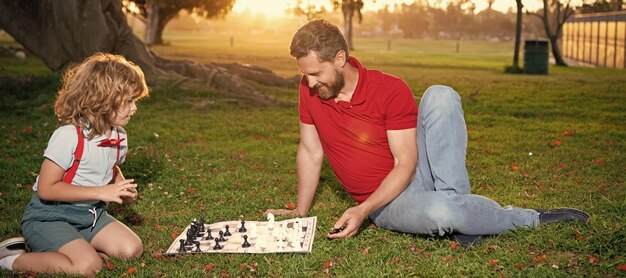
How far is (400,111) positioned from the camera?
578 centimetres

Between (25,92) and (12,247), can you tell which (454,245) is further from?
(25,92)

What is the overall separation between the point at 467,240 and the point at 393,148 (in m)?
0.93

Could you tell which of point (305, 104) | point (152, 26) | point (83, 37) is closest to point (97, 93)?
point (305, 104)

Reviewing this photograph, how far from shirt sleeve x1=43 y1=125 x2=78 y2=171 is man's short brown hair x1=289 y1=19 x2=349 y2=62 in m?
1.78

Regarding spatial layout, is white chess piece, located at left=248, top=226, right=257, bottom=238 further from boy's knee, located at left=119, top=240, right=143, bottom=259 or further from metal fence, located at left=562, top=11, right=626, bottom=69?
metal fence, located at left=562, top=11, right=626, bottom=69

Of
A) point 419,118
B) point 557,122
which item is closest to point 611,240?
point 419,118

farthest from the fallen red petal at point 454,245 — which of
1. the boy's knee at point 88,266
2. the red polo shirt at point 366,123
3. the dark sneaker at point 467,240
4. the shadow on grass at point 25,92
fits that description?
the shadow on grass at point 25,92

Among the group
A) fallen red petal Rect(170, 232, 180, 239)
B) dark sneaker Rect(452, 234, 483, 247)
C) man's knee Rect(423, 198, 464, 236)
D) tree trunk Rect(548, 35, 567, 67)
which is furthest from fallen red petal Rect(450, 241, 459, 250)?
tree trunk Rect(548, 35, 567, 67)

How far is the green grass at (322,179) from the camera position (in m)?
5.39

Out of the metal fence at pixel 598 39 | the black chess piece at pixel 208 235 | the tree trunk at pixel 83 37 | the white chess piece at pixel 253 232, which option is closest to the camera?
the white chess piece at pixel 253 232

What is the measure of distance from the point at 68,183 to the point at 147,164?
3.95 meters

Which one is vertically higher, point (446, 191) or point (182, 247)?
point (446, 191)

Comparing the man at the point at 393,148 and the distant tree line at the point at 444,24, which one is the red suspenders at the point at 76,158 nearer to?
the man at the point at 393,148

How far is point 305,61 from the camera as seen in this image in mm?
5676
